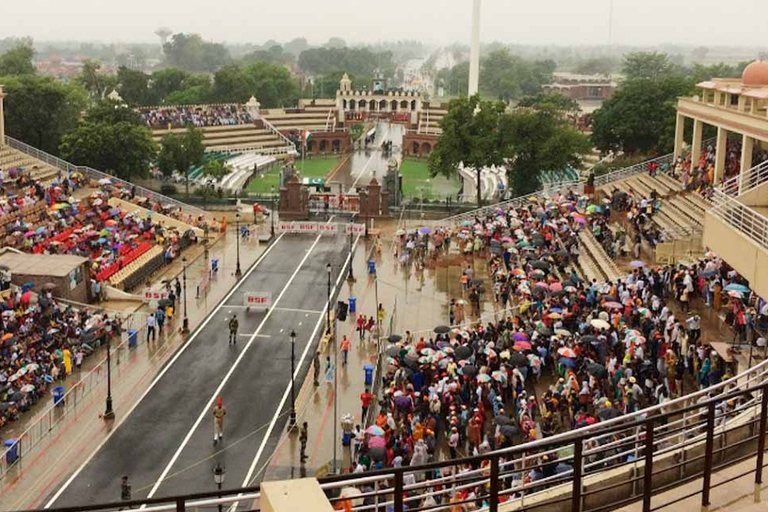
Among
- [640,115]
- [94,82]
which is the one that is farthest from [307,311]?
[94,82]

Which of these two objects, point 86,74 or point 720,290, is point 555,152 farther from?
point 86,74

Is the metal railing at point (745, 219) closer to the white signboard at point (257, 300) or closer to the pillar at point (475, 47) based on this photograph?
the white signboard at point (257, 300)

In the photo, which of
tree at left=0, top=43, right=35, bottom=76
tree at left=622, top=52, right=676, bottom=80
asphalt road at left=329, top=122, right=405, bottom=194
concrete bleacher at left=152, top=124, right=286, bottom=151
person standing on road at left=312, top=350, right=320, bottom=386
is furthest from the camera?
tree at left=622, top=52, right=676, bottom=80

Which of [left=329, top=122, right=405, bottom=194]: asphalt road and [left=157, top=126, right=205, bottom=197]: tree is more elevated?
[left=157, top=126, right=205, bottom=197]: tree

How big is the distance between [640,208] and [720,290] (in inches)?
610

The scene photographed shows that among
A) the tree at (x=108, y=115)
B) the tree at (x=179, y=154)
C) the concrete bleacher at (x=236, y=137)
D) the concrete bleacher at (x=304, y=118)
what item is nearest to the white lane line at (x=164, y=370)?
the tree at (x=179, y=154)

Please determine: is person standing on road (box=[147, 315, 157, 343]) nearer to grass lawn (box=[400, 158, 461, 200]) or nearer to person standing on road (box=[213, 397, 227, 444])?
person standing on road (box=[213, 397, 227, 444])

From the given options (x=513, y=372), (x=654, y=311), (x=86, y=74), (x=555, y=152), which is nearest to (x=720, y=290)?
(x=654, y=311)

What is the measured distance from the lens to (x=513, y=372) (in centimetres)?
2755

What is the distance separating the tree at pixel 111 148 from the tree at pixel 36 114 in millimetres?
7367

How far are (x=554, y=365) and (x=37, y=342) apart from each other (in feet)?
61.6

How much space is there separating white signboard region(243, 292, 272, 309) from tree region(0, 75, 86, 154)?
3985 centimetres

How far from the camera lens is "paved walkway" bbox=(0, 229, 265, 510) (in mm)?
26703

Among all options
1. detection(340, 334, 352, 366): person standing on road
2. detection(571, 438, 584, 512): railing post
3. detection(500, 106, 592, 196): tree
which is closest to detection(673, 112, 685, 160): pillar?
detection(500, 106, 592, 196): tree
